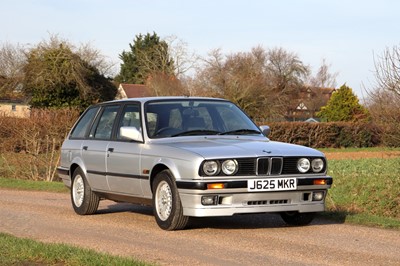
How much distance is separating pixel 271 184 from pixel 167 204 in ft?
4.45

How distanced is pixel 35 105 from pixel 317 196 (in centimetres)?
5304

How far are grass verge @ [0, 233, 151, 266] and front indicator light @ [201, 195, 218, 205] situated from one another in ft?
6.18

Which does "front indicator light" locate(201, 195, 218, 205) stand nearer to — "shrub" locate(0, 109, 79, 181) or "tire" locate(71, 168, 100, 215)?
"tire" locate(71, 168, 100, 215)

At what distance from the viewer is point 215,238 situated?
962 cm

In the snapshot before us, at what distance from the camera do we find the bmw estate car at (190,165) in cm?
984

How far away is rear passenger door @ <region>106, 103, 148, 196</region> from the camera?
11.1 metres

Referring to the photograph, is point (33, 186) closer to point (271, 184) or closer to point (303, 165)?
point (303, 165)

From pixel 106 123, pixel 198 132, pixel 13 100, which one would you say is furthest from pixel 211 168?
pixel 13 100

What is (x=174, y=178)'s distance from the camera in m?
10.1

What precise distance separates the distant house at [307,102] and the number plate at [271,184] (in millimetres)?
93209

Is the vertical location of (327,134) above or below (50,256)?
below

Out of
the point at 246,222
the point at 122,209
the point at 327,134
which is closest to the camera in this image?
the point at 246,222

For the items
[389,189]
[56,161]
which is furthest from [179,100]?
[56,161]

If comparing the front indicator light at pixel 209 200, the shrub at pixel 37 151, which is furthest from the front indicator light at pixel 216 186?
the shrub at pixel 37 151
